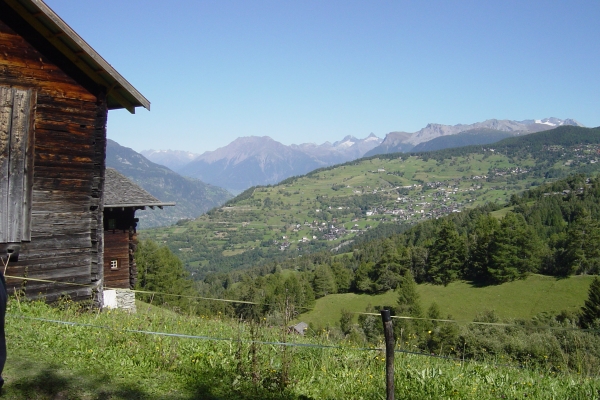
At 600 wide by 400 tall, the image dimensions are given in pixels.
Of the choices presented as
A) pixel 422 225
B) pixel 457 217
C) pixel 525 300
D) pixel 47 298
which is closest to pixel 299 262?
pixel 422 225

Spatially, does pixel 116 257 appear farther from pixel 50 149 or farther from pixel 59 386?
pixel 59 386

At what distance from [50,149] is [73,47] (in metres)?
2.71

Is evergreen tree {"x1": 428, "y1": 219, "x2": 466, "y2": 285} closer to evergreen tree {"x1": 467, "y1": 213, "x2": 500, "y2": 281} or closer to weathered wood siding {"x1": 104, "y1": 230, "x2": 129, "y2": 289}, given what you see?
evergreen tree {"x1": 467, "y1": 213, "x2": 500, "y2": 281}

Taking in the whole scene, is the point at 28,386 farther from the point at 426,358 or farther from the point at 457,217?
the point at 457,217

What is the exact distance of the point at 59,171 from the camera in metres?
12.3

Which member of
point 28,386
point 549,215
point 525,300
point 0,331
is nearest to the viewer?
point 0,331

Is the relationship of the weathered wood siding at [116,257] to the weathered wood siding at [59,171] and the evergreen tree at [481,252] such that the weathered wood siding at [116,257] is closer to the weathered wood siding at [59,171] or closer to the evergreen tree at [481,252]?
the weathered wood siding at [59,171]

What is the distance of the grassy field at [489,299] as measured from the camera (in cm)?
7244

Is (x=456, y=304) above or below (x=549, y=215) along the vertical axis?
below

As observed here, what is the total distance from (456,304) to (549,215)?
6269 cm

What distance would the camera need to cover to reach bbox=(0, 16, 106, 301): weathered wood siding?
11.7 meters

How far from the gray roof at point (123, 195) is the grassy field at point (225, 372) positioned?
52.0ft

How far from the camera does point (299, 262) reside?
506ft

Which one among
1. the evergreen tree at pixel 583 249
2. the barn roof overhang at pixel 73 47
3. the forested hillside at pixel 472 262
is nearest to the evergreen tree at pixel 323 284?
the forested hillside at pixel 472 262
